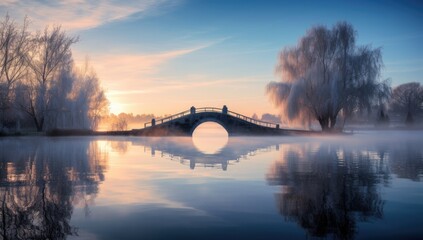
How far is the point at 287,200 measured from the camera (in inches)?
373

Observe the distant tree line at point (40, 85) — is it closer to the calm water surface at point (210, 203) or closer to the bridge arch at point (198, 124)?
the bridge arch at point (198, 124)

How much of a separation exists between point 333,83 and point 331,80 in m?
0.55

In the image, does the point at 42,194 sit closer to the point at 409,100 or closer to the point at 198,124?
the point at 198,124

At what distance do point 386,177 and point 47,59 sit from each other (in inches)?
1560

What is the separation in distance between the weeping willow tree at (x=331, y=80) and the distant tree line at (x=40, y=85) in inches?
923

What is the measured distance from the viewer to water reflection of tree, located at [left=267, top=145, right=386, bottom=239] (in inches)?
297

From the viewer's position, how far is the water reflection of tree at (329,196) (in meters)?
7.54

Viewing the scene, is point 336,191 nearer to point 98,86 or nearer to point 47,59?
point 47,59

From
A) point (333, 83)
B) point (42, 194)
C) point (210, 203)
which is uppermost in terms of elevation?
point (333, 83)

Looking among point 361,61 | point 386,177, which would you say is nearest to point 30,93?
point 361,61

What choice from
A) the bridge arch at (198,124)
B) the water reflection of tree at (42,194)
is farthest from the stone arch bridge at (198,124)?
the water reflection of tree at (42,194)

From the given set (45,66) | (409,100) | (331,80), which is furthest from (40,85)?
(409,100)

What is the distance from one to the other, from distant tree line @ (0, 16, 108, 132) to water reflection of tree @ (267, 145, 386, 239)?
33.6 meters

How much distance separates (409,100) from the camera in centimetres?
8144
